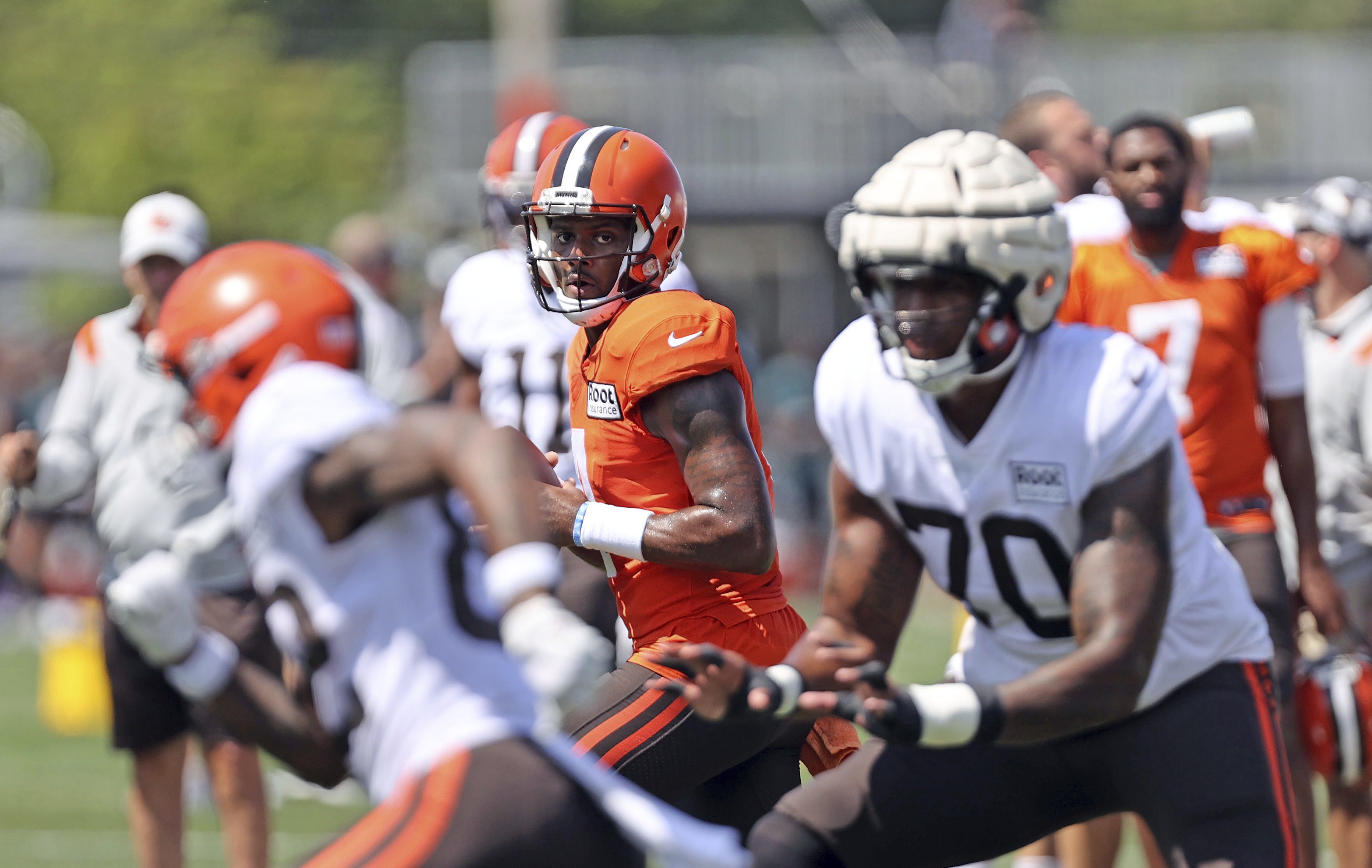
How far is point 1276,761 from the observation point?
358 centimetres

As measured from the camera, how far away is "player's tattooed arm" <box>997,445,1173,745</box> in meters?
3.31

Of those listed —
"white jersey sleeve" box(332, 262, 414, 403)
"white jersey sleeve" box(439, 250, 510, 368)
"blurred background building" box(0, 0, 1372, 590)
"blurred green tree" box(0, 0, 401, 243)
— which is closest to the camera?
"white jersey sleeve" box(439, 250, 510, 368)

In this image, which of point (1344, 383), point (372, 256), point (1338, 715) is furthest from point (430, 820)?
point (372, 256)

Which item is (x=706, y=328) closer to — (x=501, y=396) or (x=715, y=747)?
(x=715, y=747)

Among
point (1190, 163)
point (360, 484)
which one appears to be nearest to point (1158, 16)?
point (1190, 163)

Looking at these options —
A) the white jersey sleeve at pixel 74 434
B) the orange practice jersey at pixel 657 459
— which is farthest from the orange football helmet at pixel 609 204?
the white jersey sleeve at pixel 74 434

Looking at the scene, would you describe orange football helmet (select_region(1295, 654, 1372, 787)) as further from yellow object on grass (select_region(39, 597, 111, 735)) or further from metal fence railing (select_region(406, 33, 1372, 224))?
metal fence railing (select_region(406, 33, 1372, 224))

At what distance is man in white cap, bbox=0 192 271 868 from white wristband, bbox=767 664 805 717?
3351mm

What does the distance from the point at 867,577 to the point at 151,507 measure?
339 centimetres

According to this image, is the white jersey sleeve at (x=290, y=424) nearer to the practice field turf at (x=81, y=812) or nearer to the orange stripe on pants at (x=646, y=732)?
the orange stripe on pants at (x=646, y=732)

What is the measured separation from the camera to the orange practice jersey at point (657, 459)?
13.3 ft

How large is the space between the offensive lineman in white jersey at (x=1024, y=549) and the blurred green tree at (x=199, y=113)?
94.2 feet

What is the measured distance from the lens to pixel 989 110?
2162 cm

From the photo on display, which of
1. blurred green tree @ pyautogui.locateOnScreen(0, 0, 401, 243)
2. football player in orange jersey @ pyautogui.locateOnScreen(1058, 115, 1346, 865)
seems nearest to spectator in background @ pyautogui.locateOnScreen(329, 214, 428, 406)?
football player in orange jersey @ pyautogui.locateOnScreen(1058, 115, 1346, 865)
